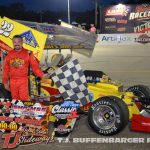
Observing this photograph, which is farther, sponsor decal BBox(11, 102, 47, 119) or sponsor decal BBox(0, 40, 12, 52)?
sponsor decal BBox(0, 40, 12, 52)

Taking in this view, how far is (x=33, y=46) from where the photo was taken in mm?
6852

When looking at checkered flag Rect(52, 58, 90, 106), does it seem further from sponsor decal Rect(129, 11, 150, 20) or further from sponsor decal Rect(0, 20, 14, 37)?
sponsor decal Rect(129, 11, 150, 20)

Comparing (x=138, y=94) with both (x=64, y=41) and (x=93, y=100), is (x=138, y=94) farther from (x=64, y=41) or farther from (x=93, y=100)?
(x=64, y=41)

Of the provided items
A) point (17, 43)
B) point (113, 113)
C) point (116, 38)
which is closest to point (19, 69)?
point (17, 43)

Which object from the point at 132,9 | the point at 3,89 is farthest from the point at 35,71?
the point at 132,9

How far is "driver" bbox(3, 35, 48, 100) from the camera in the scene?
255 inches

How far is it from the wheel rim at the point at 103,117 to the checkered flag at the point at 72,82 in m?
0.31

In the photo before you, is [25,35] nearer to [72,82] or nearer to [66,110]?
[72,82]

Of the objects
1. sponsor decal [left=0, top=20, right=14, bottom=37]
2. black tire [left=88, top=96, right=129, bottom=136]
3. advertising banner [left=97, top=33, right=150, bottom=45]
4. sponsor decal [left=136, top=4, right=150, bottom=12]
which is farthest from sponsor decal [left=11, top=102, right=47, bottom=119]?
sponsor decal [left=136, top=4, right=150, bottom=12]

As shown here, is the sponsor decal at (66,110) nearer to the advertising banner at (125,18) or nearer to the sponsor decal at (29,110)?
the sponsor decal at (29,110)

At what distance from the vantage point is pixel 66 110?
6.20 meters

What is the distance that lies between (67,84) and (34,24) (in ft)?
8.83

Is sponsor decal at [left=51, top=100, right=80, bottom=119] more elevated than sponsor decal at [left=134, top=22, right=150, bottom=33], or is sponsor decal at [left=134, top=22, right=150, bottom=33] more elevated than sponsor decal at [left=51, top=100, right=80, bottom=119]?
sponsor decal at [left=51, top=100, right=80, bottom=119]

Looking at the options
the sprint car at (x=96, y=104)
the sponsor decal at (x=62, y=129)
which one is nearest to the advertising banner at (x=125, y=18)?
the sprint car at (x=96, y=104)
